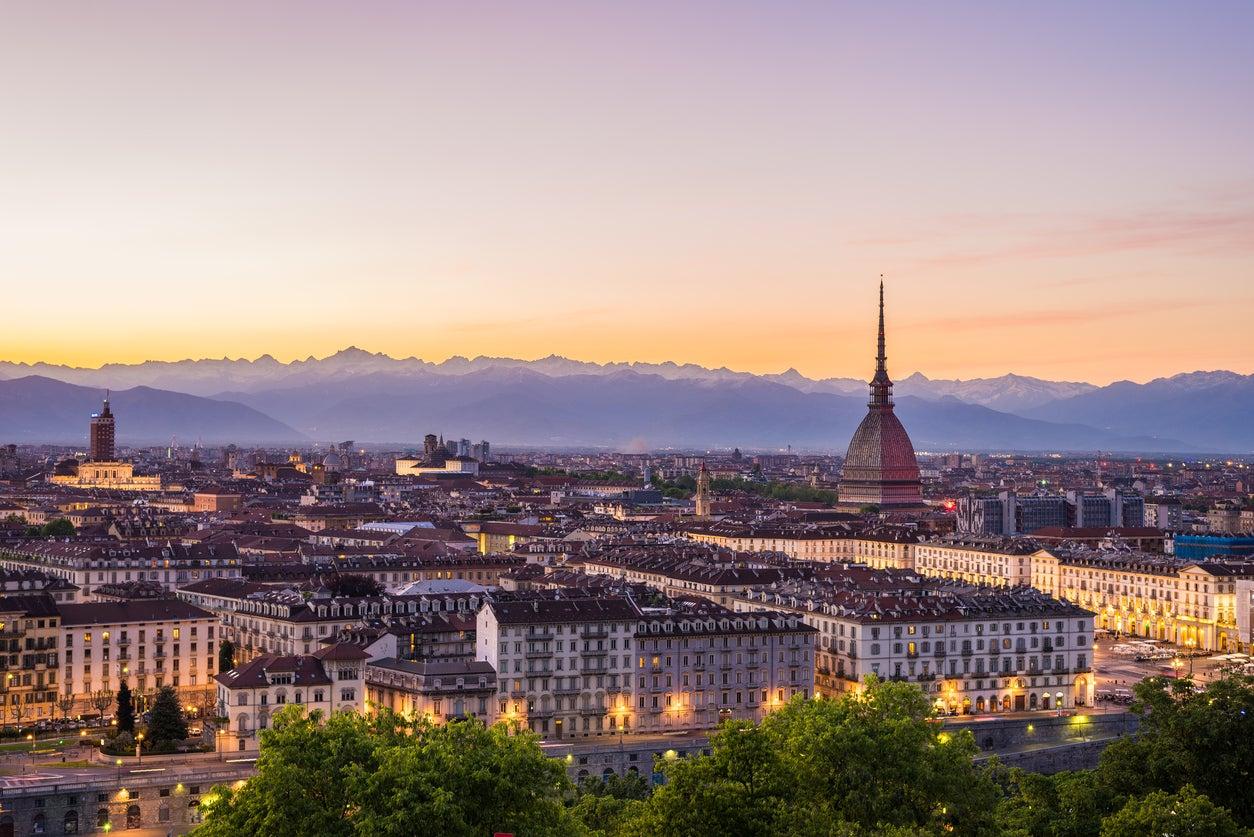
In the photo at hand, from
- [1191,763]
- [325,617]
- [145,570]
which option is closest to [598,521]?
[145,570]

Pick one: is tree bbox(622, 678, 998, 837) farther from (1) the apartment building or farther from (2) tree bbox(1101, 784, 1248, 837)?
(1) the apartment building

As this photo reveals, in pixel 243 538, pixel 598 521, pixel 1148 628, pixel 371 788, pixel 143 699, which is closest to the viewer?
pixel 371 788

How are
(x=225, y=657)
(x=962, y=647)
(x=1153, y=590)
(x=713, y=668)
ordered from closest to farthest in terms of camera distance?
1. (x=713, y=668)
2. (x=962, y=647)
3. (x=225, y=657)
4. (x=1153, y=590)

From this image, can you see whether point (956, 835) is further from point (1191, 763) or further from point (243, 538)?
point (243, 538)

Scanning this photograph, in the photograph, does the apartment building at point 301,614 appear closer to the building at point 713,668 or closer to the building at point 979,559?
the building at point 713,668

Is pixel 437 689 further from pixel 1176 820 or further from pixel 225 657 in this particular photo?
pixel 1176 820

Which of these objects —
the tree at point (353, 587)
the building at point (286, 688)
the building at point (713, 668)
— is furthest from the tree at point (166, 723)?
the tree at point (353, 587)

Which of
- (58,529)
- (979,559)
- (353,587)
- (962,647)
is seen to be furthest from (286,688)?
(58,529)
